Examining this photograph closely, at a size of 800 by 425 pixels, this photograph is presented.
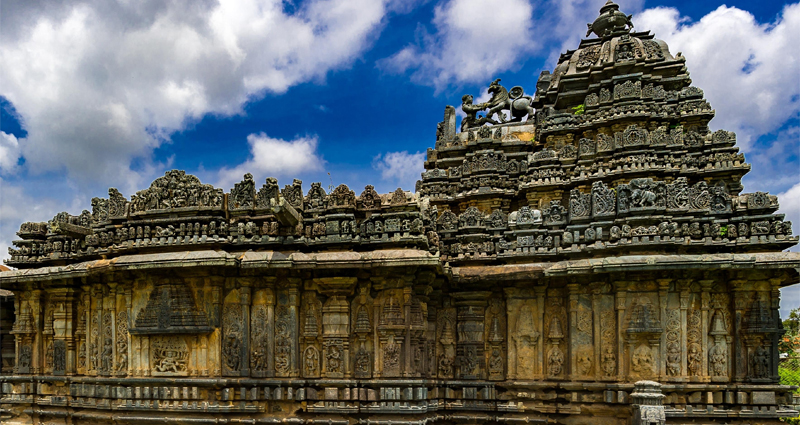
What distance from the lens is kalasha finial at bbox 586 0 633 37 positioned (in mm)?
16062

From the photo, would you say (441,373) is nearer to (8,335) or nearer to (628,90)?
(628,90)

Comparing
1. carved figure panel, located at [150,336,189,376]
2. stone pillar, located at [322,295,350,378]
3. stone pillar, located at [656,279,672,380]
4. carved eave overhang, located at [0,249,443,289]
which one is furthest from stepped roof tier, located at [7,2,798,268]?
carved figure panel, located at [150,336,189,376]

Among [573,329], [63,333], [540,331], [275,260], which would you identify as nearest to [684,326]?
[573,329]

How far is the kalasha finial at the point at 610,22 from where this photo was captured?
16.1 metres

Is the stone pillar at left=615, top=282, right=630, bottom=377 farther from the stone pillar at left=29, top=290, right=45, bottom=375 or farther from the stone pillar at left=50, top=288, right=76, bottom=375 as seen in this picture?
the stone pillar at left=29, top=290, right=45, bottom=375

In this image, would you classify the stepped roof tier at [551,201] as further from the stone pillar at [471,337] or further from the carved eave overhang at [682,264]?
the stone pillar at [471,337]

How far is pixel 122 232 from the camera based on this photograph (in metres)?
10.2

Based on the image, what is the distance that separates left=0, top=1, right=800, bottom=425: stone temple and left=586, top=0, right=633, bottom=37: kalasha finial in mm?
7537

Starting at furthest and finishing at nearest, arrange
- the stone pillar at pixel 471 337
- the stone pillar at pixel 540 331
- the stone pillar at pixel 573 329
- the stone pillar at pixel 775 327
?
the stone pillar at pixel 471 337, the stone pillar at pixel 540 331, the stone pillar at pixel 573 329, the stone pillar at pixel 775 327

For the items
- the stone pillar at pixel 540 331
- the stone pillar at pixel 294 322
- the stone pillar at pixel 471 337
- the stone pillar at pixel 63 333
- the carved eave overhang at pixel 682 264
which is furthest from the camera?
the stone pillar at pixel 63 333

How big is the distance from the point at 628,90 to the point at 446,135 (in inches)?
220

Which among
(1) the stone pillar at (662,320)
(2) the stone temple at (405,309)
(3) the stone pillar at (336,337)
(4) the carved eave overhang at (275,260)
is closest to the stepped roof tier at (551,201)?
(2) the stone temple at (405,309)

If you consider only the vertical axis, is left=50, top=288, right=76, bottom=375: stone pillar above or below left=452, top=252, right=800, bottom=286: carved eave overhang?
below

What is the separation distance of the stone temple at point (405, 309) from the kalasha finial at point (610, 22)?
7537mm
